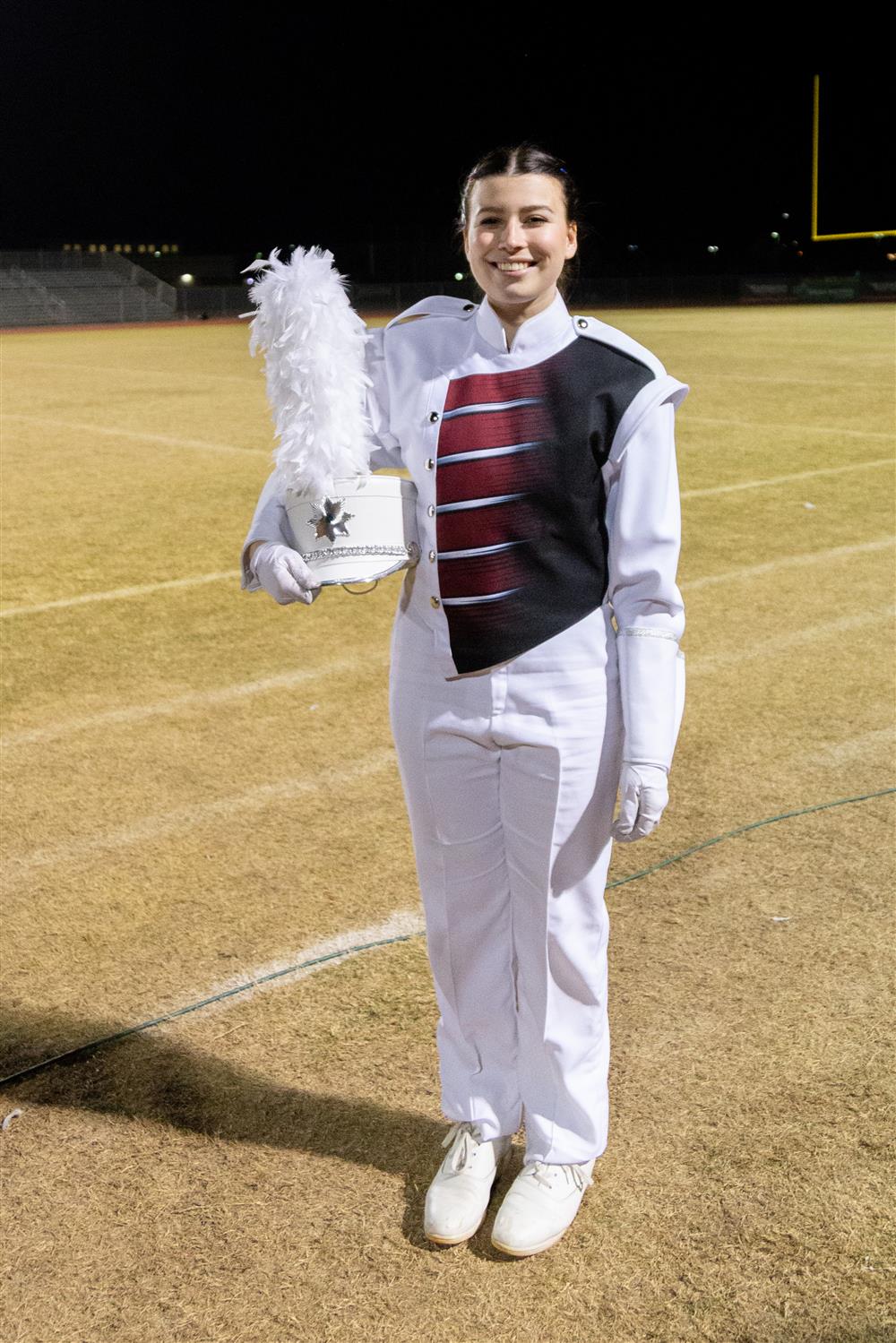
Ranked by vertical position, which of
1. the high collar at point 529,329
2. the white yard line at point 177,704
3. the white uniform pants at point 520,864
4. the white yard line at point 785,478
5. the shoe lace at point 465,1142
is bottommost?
the white yard line at point 785,478

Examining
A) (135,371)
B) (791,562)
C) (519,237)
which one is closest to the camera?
(519,237)

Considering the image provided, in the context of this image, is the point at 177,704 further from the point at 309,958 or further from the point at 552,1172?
the point at 552,1172

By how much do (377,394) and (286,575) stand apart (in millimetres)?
378

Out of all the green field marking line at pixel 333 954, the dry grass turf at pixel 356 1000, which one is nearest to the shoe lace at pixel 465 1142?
the dry grass turf at pixel 356 1000

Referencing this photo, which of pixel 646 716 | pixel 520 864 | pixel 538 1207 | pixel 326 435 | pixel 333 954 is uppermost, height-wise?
pixel 326 435

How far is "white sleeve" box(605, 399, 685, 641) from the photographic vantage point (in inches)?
86.0

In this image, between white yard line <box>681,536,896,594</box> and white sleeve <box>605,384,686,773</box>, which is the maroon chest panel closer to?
white sleeve <box>605,384,686,773</box>

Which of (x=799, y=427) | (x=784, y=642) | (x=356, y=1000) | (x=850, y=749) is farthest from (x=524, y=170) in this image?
(x=799, y=427)

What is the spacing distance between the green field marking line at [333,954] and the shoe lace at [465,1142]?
2.98ft

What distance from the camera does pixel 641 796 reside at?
7.36 ft

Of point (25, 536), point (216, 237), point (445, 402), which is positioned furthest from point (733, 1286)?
point (216, 237)

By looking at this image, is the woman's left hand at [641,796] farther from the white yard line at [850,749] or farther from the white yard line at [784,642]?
the white yard line at [784,642]

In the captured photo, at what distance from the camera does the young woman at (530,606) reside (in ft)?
7.22

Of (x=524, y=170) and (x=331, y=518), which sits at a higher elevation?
(x=524, y=170)
